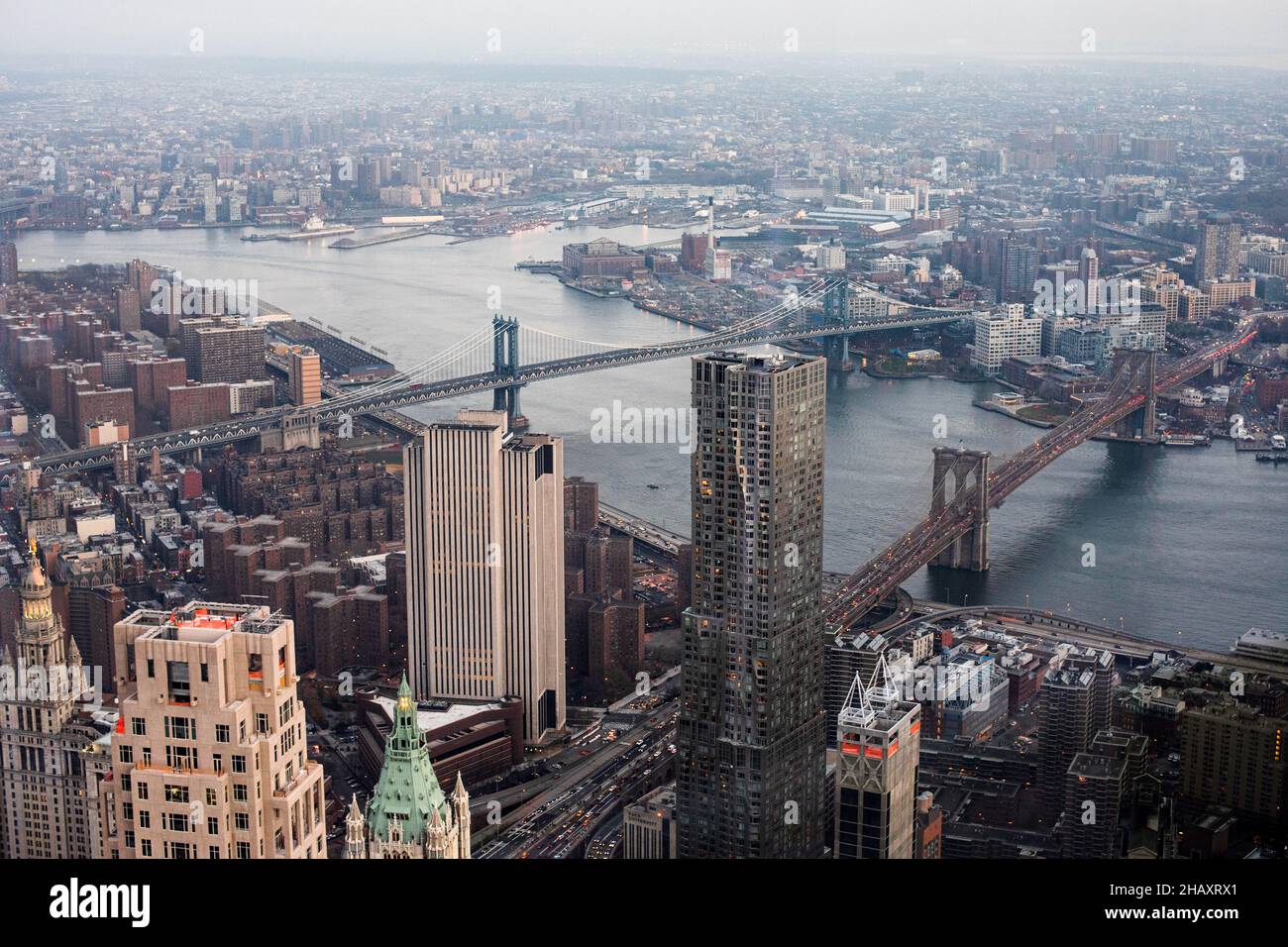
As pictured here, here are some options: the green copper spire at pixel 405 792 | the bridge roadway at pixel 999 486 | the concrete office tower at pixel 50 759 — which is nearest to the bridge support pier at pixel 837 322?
the bridge roadway at pixel 999 486

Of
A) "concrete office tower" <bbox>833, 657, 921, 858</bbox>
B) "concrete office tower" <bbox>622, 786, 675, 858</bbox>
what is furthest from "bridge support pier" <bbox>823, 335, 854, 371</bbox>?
"concrete office tower" <bbox>833, 657, 921, 858</bbox>

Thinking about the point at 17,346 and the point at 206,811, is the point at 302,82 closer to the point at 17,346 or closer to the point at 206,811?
the point at 17,346

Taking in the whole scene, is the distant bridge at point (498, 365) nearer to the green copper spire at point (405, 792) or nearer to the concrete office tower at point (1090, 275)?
the concrete office tower at point (1090, 275)

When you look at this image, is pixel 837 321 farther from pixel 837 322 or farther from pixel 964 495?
pixel 964 495

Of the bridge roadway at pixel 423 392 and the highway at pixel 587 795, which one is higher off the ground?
the bridge roadway at pixel 423 392

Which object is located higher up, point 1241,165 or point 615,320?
point 1241,165

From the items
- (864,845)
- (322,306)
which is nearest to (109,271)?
(322,306)
